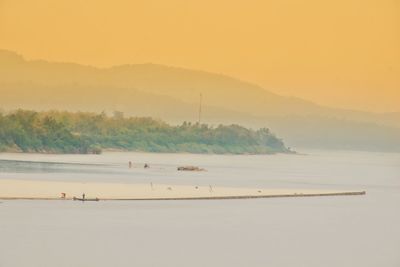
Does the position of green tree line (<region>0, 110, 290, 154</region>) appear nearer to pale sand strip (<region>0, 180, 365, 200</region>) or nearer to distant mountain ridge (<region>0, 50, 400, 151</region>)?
distant mountain ridge (<region>0, 50, 400, 151</region>)

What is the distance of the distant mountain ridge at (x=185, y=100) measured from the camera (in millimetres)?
4645

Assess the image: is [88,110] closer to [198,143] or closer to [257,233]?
[198,143]

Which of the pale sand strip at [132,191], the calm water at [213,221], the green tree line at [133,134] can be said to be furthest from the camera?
the pale sand strip at [132,191]

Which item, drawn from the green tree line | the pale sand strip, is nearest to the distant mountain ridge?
the green tree line

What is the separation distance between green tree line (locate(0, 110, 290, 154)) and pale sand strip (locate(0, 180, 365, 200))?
2.33 ft

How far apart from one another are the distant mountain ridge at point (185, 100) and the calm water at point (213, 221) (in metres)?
0.15

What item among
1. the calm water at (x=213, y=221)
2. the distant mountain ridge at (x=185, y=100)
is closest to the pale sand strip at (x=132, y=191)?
the calm water at (x=213, y=221)

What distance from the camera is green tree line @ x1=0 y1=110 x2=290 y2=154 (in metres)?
5.18

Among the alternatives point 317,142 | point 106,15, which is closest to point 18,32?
point 106,15

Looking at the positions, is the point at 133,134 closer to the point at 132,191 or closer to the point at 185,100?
the point at 185,100

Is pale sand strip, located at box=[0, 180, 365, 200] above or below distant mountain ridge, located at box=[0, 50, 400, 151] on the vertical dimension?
below

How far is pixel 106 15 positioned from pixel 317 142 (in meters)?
1.23

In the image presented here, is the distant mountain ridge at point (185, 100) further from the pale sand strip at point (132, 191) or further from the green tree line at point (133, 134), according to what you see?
the pale sand strip at point (132, 191)

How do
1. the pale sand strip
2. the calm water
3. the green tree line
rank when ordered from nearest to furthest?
the calm water → the green tree line → the pale sand strip
